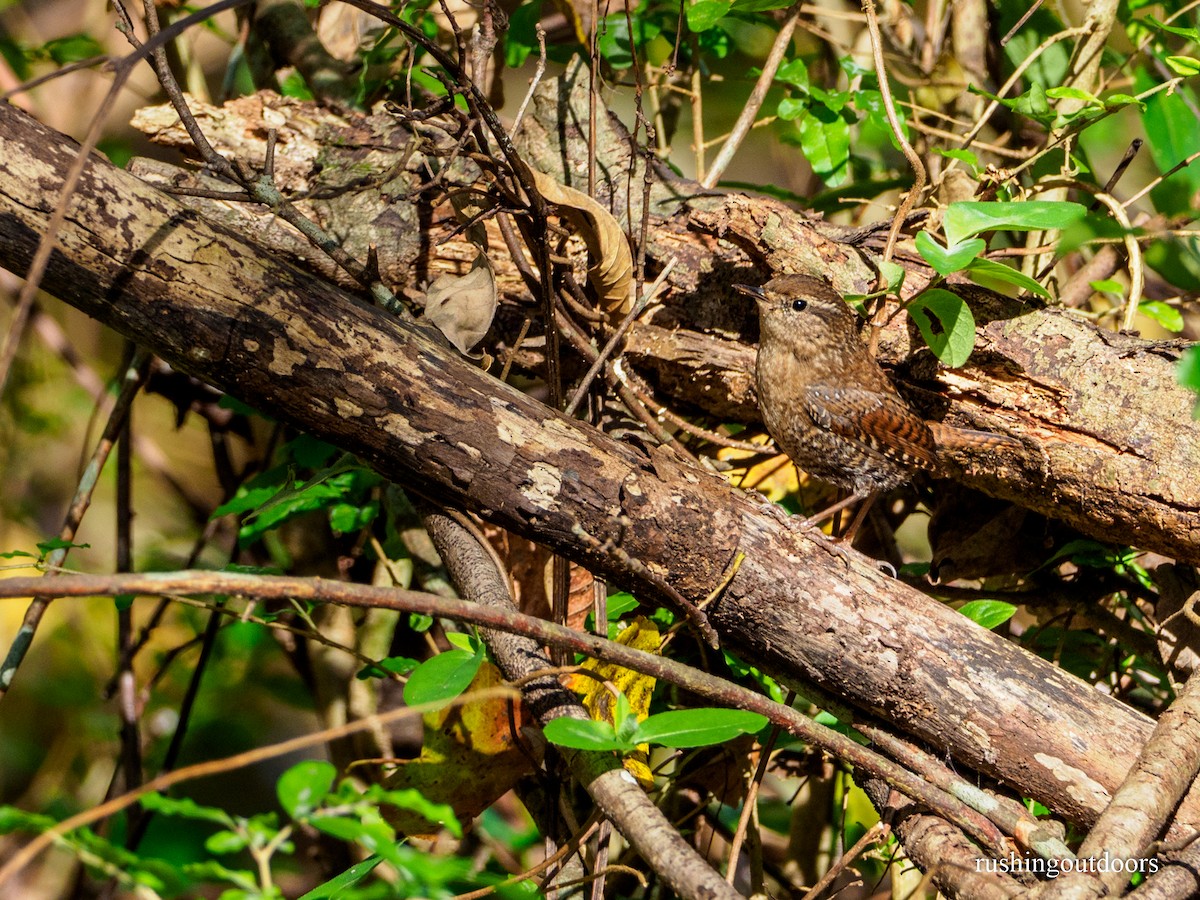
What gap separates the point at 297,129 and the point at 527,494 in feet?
5.17

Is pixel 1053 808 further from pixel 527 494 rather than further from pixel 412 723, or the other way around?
pixel 412 723

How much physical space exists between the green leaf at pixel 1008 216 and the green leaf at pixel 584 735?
1493 millimetres

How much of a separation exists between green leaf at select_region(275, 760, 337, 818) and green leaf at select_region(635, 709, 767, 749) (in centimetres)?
66

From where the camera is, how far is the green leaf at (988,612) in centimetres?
247

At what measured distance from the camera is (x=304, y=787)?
52.8 inches

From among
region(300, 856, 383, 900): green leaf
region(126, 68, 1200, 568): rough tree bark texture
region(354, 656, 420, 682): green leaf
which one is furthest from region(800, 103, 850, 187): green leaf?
region(300, 856, 383, 900): green leaf

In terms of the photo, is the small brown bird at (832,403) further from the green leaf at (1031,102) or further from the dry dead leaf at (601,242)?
the green leaf at (1031,102)

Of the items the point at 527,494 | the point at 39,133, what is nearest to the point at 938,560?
the point at 527,494

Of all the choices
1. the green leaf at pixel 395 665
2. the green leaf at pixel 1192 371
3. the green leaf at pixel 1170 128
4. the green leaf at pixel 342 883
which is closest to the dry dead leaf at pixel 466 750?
the green leaf at pixel 395 665

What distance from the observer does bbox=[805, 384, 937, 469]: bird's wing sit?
2.88m

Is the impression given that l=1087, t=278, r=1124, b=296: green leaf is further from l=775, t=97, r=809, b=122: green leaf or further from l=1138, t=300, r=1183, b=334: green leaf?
l=775, t=97, r=809, b=122: green leaf

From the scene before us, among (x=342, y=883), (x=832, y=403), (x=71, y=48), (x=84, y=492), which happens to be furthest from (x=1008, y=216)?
(x=71, y=48)

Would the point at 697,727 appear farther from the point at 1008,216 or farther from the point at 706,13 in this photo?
the point at 706,13

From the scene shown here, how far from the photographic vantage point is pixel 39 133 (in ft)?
6.65
